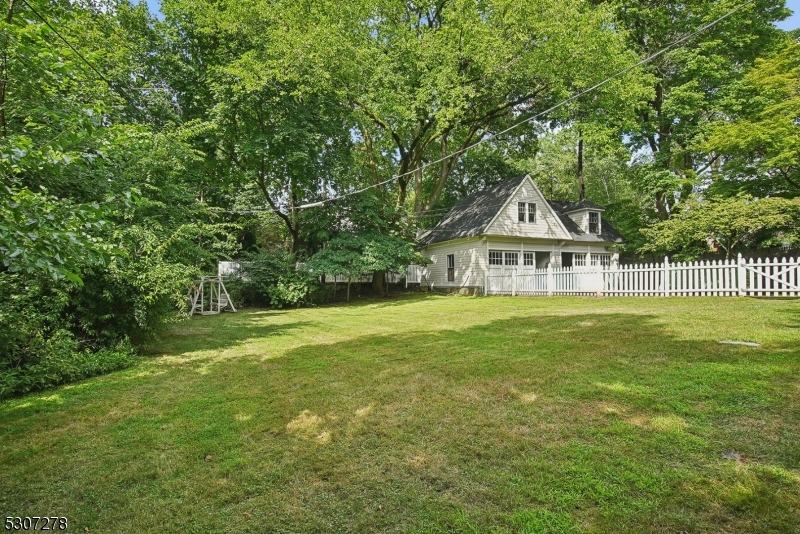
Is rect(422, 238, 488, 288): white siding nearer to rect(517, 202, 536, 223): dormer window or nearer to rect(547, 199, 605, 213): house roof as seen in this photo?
rect(517, 202, 536, 223): dormer window

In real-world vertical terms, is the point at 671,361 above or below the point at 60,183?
below

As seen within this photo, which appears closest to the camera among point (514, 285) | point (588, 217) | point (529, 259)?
point (514, 285)

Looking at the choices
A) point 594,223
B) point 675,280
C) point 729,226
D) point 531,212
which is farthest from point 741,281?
point 594,223

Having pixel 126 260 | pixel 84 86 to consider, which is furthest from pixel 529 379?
pixel 84 86

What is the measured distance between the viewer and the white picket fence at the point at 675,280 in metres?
9.74

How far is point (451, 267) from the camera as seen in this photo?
2059 cm

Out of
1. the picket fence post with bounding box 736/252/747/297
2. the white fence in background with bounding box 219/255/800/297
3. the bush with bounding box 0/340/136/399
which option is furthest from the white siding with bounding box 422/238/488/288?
the bush with bounding box 0/340/136/399

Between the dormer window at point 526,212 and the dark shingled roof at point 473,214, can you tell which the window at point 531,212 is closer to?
the dormer window at point 526,212

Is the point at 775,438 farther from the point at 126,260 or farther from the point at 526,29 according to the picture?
the point at 526,29

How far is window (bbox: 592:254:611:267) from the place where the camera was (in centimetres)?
2148

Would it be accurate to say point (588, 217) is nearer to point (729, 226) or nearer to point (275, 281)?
point (729, 226)

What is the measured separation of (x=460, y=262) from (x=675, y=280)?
9740mm

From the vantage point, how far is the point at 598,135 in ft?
55.7

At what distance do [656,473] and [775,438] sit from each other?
111 centimetres
